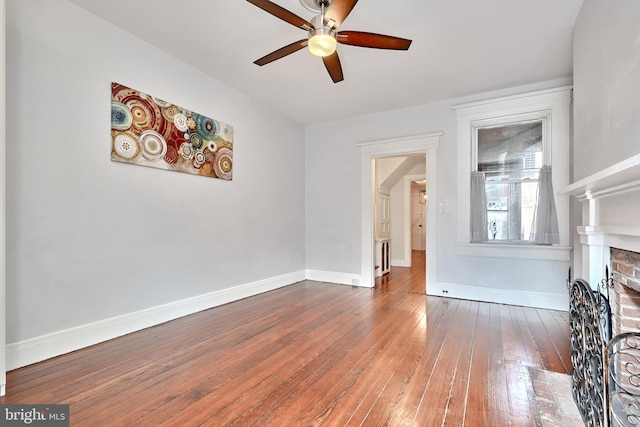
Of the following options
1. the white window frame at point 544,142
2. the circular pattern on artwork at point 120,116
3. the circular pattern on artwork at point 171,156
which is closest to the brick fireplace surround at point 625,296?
the white window frame at point 544,142

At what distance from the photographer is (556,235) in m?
3.46

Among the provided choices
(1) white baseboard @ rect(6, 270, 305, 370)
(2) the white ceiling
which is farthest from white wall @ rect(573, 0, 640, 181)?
(1) white baseboard @ rect(6, 270, 305, 370)

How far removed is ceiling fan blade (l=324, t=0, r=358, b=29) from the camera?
188 centimetres

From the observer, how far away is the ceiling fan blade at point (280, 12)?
1881 mm

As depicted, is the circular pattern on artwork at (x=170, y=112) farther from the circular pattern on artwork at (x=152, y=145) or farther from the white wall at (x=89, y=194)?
the circular pattern on artwork at (x=152, y=145)

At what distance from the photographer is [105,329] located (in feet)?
8.34

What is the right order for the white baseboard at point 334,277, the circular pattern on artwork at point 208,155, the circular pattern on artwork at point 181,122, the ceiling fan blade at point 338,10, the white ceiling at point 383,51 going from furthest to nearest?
Result: the white baseboard at point 334,277
the circular pattern on artwork at point 208,155
the circular pattern on artwork at point 181,122
the white ceiling at point 383,51
the ceiling fan blade at point 338,10

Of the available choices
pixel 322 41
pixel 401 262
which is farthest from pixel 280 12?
pixel 401 262

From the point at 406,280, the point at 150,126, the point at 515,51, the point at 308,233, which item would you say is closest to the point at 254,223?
the point at 308,233

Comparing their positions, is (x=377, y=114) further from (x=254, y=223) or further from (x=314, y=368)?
(x=314, y=368)

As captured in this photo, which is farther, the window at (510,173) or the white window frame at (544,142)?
the window at (510,173)

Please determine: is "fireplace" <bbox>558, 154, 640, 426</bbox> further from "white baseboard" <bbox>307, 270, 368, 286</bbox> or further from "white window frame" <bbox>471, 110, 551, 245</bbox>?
"white baseboard" <bbox>307, 270, 368, 286</bbox>

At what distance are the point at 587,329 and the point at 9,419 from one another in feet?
9.98

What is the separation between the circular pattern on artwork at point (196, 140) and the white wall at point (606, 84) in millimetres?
3454
